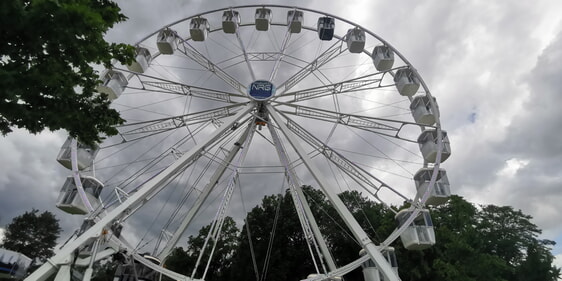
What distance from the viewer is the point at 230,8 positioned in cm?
1883

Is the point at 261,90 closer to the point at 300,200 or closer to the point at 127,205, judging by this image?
the point at 300,200

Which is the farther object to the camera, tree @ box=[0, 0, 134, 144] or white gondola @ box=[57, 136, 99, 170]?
white gondola @ box=[57, 136, 99, 170]

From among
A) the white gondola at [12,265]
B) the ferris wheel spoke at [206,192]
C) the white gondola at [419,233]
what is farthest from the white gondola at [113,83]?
the white gondola at [419,233]

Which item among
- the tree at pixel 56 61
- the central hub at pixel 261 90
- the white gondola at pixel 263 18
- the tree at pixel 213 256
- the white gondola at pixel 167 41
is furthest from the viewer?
the tree at pixel 213 256

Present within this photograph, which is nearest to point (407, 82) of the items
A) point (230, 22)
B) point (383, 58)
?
point (383, 58)

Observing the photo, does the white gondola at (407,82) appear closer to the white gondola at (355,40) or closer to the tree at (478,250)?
the white gondola at (355,40)

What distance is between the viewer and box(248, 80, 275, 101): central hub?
15.6 meters

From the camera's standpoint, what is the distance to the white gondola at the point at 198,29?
1798 centimetres

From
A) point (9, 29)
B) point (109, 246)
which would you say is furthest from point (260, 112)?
point (9, 29)

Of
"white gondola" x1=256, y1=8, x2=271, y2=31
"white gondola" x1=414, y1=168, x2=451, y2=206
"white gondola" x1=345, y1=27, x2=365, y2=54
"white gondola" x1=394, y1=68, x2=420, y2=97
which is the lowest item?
"white gondola" x1=414, y1=168, x2=451, y2=206

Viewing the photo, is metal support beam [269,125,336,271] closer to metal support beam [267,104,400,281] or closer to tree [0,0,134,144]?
metal support beam [267,104,400,281]

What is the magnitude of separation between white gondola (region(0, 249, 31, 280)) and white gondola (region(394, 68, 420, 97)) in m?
20.1

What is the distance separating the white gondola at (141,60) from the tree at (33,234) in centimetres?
4169

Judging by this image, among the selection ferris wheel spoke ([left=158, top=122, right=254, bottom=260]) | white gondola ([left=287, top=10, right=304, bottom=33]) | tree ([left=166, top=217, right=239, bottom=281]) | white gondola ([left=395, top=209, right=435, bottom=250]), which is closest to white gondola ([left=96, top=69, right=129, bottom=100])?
ferris wheel spoke ([left=158, top=122, right=254, bottom=260])
